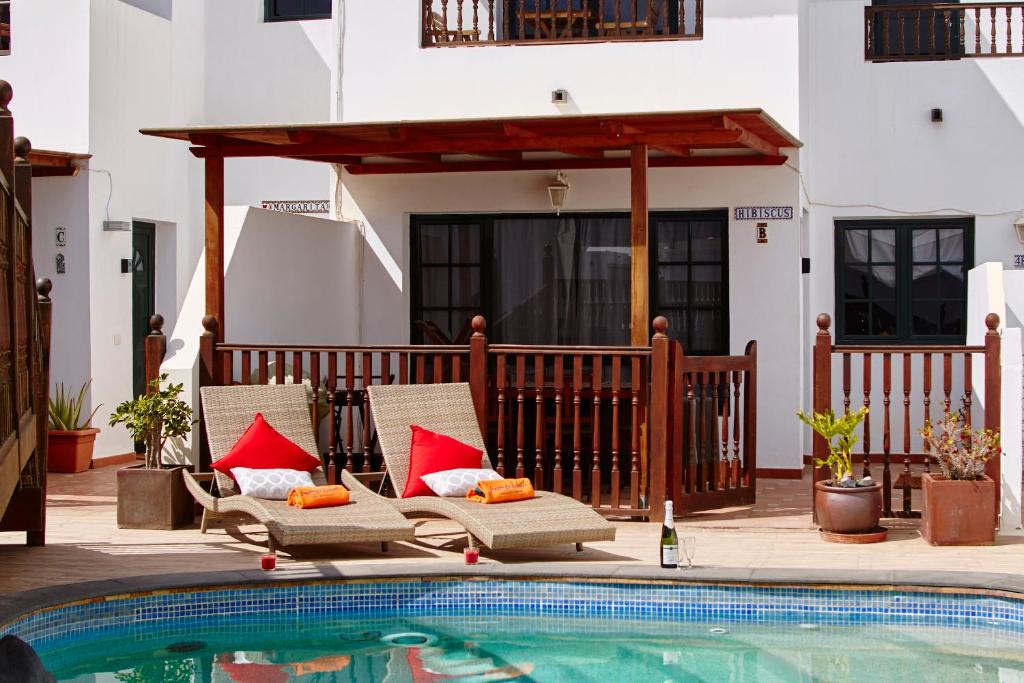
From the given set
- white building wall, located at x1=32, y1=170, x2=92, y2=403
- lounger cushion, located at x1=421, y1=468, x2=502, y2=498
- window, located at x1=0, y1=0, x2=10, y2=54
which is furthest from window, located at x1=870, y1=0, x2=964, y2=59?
window, located at x1=0, y1=0, x2=10, y2=54

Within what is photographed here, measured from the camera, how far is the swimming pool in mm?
6512

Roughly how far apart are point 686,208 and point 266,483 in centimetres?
508

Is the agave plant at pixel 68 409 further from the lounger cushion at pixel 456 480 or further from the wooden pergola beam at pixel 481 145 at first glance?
the lounger cushion at pixel 456 480

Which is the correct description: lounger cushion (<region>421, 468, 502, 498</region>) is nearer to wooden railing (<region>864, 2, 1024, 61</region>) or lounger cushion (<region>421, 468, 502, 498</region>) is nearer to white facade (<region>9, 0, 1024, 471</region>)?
white facade (<region>9, 0, 1024, 471</region>)

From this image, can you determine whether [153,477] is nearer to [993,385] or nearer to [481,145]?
[481,145]

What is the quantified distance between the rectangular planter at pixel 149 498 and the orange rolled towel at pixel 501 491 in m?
2.05

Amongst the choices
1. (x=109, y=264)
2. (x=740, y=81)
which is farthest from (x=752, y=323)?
(x=109, y=264)

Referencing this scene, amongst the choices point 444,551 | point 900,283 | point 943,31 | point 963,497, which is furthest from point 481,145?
point 943,31

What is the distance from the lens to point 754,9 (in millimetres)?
11805

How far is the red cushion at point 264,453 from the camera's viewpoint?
29.3ft

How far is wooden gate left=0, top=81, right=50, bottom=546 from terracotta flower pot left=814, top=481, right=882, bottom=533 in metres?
4.83

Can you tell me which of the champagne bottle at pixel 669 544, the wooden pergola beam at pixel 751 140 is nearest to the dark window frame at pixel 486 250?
the wooden pergola beam at pixel 751 140

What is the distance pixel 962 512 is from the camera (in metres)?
8.53

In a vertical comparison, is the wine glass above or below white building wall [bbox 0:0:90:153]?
below
